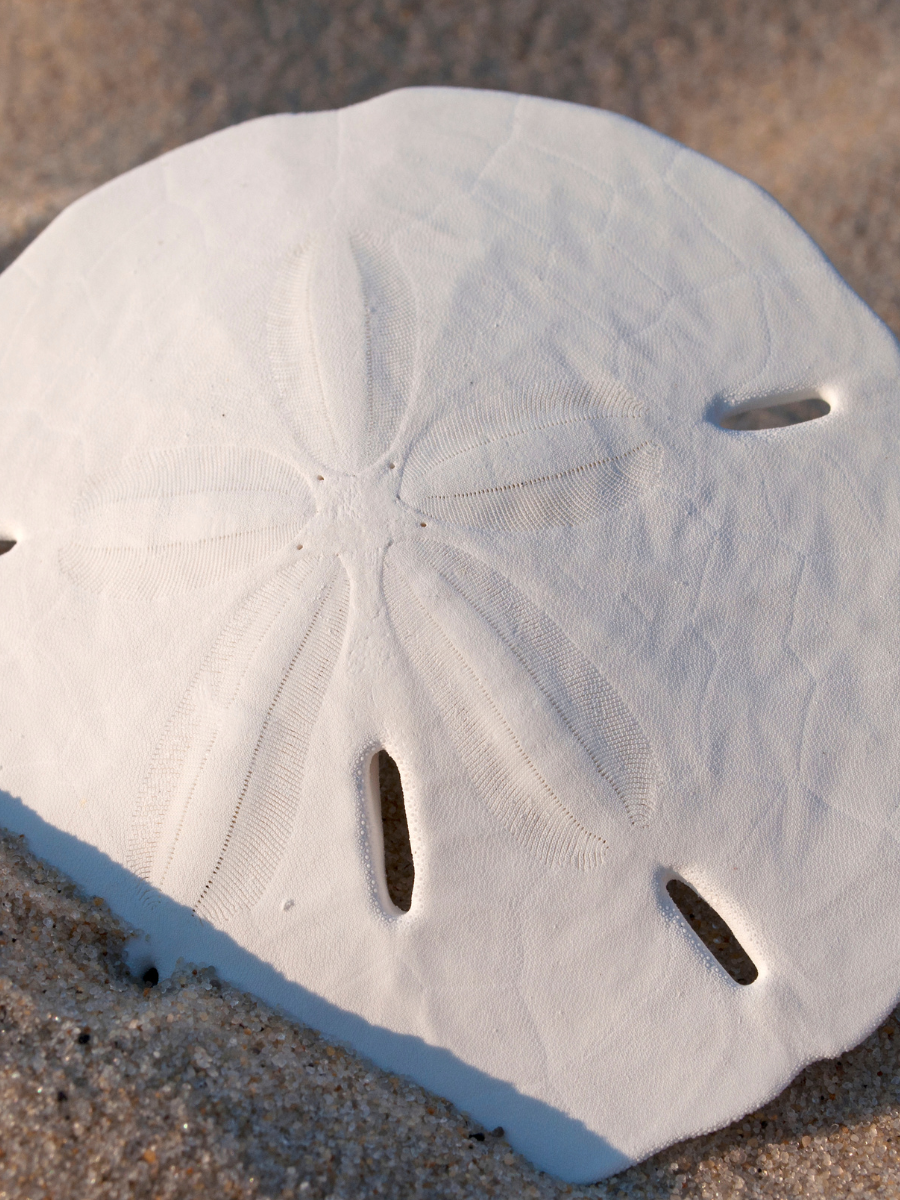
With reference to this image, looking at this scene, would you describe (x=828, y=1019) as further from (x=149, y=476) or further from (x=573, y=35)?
A: (x=573, y=35)

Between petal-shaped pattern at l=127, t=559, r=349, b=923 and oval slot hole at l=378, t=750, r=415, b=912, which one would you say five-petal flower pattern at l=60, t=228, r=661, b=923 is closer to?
petal-shaped pattern at l=127, t=559, r=349, b=923

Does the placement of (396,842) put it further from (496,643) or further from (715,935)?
(715,935)

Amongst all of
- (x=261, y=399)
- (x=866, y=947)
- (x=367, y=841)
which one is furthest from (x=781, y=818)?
(x=261, y=399)

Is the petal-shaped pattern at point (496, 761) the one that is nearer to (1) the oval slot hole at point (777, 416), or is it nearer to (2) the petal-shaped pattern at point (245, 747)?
(2) the petal-shaped pattern at point (245, 747)

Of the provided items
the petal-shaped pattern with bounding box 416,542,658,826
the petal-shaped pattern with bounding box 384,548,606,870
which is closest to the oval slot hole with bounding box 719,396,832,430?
the petal-shaped pattern with bounding box 416,542,658,826

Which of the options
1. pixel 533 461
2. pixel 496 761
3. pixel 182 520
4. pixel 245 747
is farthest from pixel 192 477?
pixel 496 761

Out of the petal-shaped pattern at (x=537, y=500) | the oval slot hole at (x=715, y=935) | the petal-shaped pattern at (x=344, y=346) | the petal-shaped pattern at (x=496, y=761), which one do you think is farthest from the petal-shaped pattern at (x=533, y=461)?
the oval slot hole at (x=715, y=935)

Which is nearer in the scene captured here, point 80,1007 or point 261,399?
point 80,1007
